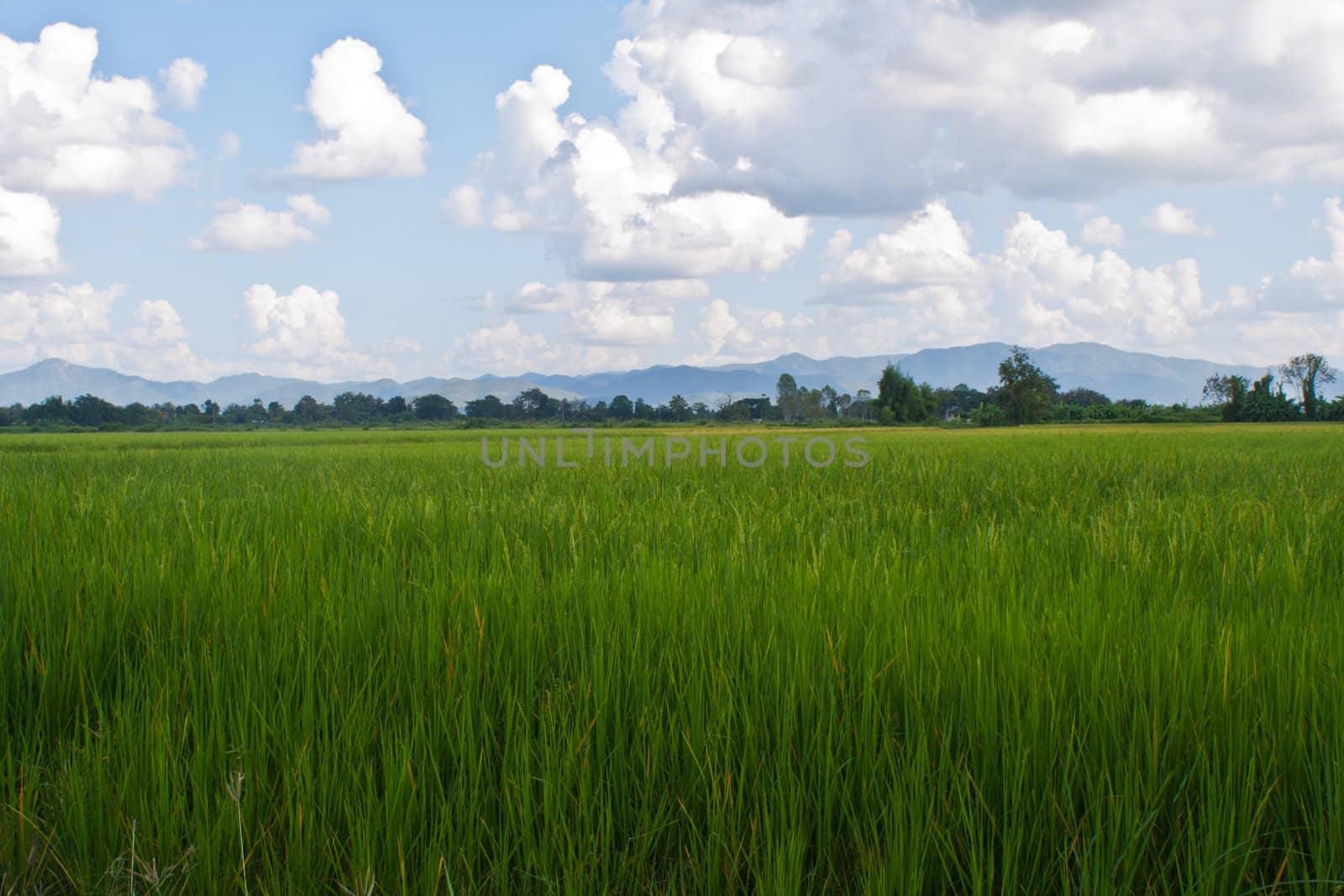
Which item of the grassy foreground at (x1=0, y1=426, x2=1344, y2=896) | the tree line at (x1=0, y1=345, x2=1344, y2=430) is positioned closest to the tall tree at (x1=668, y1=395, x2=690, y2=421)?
the tree line at (x1=0, y1=345, x2=1344, y2=430)

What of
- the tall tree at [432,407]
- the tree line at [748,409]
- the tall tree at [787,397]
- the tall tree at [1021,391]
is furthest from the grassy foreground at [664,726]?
the tall tree at [787,397]

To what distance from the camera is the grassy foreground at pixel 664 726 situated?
108 centimetres

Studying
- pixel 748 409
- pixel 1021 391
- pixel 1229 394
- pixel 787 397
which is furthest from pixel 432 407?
pixel 1229 394

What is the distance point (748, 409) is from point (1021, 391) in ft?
105

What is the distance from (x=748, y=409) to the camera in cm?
8944

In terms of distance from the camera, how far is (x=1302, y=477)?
5816 mm

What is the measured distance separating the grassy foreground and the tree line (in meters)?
61.3

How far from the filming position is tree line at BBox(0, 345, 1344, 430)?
6122 cm

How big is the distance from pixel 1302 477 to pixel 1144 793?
6333 millimetres

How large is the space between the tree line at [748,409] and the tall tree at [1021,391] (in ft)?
0.26

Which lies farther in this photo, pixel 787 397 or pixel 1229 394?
pixel 787 397

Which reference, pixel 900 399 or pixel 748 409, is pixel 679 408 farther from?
pixel 900 399

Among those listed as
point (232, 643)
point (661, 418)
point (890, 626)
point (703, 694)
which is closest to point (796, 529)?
point (890, 626)

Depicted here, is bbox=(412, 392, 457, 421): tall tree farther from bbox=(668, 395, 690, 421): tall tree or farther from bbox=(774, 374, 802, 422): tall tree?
bbox=(774, 374, 802, 422): tall tree
